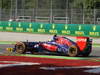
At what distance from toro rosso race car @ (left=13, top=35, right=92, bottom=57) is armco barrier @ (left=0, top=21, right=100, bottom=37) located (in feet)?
40.0

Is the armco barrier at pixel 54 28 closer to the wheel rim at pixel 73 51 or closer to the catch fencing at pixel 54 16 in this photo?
the catch fencing at pixel 54 16

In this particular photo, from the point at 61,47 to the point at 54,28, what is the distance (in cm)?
1516

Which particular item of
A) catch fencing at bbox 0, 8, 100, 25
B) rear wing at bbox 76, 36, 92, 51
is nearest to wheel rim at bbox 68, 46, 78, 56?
rear wing at bbox 76, 36, 92, 51

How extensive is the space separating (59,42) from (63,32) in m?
14.2

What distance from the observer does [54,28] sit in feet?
103

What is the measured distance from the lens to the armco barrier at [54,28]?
28797 millimetres

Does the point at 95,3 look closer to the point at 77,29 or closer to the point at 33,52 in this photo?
the point at 77,29

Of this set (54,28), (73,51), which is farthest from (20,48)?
(54,28)

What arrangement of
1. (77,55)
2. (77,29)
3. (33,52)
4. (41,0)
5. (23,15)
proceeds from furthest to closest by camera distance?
1. (41,0)
2. (23,15)
3. (77,29)
4. (33,52)
5. (77,55)

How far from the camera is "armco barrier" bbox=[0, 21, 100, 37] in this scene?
28797mm

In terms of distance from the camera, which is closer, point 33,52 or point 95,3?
point 33,52

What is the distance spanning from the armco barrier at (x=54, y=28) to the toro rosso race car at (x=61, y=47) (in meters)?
12.2

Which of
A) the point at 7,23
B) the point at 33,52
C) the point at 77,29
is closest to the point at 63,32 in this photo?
the point at 77,29

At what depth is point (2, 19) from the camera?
123ft
